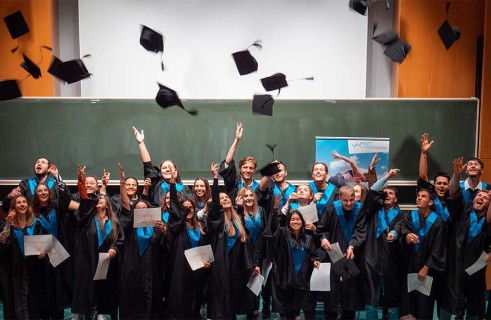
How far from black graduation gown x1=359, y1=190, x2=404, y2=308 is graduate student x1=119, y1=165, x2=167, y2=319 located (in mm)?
1851

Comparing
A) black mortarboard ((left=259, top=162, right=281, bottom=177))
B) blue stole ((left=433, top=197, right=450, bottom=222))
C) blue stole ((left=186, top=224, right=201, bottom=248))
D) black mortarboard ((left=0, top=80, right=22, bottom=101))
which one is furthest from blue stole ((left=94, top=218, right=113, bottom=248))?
blue stole ((left=433, top=197, right=450, bottom=222))

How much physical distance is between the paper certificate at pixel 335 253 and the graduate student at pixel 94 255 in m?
1.88

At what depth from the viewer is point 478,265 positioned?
5.53m

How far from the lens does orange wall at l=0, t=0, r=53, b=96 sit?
7516 millimetres

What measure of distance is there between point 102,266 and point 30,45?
3.39m

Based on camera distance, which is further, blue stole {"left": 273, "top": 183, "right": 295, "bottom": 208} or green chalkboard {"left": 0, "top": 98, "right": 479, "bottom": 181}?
green chalkboard {"left": 0, "top": 98, "right": 479, "bottom": 181}

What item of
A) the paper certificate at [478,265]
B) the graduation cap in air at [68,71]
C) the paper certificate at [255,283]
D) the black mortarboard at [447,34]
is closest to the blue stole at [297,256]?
the paper certificate at [255,283]

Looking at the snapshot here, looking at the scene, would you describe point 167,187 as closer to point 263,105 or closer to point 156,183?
point 156,183

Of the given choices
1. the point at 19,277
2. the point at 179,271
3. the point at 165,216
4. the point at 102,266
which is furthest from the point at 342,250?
the point at 19,277

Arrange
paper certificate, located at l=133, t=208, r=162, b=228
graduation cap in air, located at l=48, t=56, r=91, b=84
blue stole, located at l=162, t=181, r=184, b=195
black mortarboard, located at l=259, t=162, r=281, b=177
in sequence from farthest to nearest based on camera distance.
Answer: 1. graduation cap in air, located at l=48, t=56, r=91, b=84
2. blue stole, located at l=162, t=181, r=184, b=195
3. black mortarboard, located at l=259, t=162, r=281, b=177
4. paper certificate, located at l=133, t=208, r=162, b=228

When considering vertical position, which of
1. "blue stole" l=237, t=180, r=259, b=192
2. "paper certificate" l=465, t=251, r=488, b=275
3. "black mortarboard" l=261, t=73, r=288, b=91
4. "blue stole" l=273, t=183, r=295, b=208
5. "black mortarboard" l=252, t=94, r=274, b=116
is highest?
"black mortarboard" l=261, t=73, r=288, b=91

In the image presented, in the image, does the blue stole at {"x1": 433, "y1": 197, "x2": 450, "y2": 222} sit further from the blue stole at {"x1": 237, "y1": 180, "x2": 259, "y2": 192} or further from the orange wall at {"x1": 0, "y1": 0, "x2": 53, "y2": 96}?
the orange wall at {"x1": 0, "y1": 0, "x2": 53, "y2": 96}

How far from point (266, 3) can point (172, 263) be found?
3.73 meters

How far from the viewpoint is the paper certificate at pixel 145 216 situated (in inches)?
209
